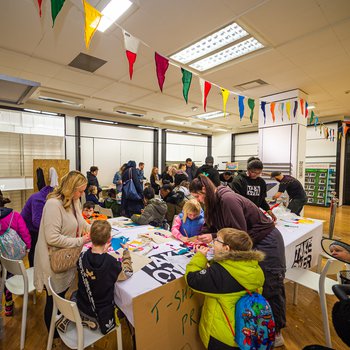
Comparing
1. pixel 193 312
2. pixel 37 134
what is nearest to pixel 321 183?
pixel 193 312

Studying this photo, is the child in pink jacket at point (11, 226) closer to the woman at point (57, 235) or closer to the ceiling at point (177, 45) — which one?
the woman at point (57, 235)

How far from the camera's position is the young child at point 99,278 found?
135 cm

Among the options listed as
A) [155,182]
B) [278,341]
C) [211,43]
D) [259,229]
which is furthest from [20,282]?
[155,182]

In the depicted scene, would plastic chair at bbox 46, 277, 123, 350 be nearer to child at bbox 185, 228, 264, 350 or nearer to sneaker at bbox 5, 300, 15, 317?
child at bbox 185, 228, 264, 350

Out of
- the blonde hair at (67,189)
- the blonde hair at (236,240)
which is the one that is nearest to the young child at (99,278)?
the blonde hair at (67,189)

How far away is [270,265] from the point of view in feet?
5.37

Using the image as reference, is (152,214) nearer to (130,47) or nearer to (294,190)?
(130,47)

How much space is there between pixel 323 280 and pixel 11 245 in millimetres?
2800

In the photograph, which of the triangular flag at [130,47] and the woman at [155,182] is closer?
the triangular flag at [130,47]

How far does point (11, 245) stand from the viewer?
6.62 feet

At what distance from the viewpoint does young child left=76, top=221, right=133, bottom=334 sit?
4.43 feet

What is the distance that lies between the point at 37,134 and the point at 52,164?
2.50 metres

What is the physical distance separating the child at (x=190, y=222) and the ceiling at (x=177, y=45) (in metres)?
1.77

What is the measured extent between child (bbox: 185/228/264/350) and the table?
191mm
